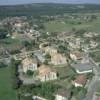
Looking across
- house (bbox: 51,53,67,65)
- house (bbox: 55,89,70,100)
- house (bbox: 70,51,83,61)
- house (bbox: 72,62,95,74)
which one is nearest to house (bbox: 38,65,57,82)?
house (bbox: 72,62,95,74)

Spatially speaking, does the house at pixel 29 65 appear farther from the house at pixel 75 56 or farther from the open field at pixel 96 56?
the open field at pixel 96 56

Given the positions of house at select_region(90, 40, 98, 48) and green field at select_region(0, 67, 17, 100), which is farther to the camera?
house at select_region(90, 40, 98, 48)

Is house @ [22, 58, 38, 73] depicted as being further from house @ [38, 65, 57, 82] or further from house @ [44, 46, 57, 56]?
house @ [44, 46, 57, 56]

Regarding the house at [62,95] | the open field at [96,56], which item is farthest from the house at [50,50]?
the house at [62,95]

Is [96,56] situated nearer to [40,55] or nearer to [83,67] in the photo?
[83,67]

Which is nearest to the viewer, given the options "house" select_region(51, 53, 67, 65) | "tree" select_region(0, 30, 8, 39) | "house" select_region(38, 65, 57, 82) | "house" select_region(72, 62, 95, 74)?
"house" select_region(38, 65, 57, 82)

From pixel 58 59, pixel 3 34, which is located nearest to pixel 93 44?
pixel 58 59
